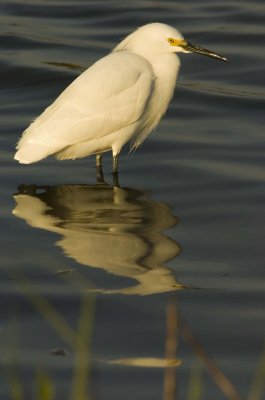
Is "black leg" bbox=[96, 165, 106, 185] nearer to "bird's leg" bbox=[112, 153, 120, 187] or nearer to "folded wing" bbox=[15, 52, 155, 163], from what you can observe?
"bird's leg" bbox=[112, 153, 120, 187]

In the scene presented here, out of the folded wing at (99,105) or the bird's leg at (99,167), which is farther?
the bird's leg at (99,167)

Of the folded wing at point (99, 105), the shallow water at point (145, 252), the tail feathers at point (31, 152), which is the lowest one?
the shallow water at point (145, 252)

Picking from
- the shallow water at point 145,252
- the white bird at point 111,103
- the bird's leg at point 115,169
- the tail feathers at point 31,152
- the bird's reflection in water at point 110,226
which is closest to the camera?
the shallow water at point 145,252

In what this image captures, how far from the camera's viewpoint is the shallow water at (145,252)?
4.58 m

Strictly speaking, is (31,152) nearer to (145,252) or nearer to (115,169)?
(115,169)

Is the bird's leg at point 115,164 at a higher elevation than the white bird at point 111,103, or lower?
lower

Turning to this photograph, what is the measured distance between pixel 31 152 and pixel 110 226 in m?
0.94

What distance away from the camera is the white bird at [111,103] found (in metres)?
7.55

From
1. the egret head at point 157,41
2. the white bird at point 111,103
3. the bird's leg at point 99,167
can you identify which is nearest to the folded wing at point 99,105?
the white bird at point 111,103

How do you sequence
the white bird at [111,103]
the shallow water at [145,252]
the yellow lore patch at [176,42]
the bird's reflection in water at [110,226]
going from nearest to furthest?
1. the shallow water at [145,252]
2. the bird's reflection in water at [110,226]
3. the white bird at [111,103]
4. the yellow lore patch at [176,42]

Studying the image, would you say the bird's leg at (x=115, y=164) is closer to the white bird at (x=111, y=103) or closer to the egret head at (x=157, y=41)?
the white bird at (x=111, y=103)

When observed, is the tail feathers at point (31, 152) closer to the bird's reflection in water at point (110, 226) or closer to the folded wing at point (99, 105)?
the folded wing at point (99, 105)

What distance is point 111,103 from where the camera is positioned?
765cm

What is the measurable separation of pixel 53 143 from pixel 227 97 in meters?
2.94
